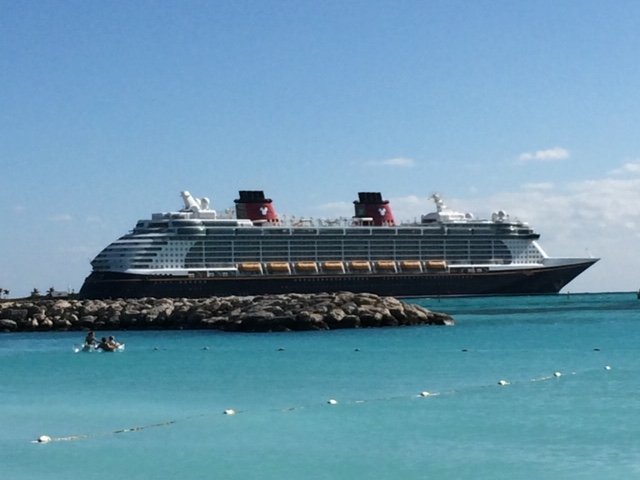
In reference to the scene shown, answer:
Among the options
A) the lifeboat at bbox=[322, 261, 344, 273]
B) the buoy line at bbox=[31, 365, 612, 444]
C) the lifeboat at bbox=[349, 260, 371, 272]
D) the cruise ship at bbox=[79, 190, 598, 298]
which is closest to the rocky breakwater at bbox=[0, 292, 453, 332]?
the buoy line at bbox=[31, 365, 612, 444]

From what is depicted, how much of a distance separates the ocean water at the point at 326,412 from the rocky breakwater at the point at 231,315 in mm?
9536

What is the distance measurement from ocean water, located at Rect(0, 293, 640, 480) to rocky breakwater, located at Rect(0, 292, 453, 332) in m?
9.54

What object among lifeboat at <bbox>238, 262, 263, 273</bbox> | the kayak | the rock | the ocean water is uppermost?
lifeboat at <bbox>238, 262, 263, 273</bbox>

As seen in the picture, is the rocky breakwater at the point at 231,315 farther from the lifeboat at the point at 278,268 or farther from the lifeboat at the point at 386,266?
the lifeboat at the point at 386,266

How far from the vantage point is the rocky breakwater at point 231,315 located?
49.5 m

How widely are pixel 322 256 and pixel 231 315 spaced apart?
1967 inches

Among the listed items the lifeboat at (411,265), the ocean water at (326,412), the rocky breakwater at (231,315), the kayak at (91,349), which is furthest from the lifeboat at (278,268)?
the ocean water at (326,412)

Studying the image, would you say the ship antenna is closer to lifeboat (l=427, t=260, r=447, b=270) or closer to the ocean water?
lifeboat (l=427, t=260, r=447, b=270)

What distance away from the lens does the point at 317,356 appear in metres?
35.1

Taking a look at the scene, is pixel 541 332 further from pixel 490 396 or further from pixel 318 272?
pixel 318 272

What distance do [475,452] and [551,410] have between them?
14.7 ft

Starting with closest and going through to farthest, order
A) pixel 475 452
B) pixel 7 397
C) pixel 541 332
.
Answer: pixel 475 452 → pixel 7 397 → pixel 541 332

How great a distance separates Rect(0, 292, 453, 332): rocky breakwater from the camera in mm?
49500

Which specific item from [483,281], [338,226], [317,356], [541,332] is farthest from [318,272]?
[317,356]
